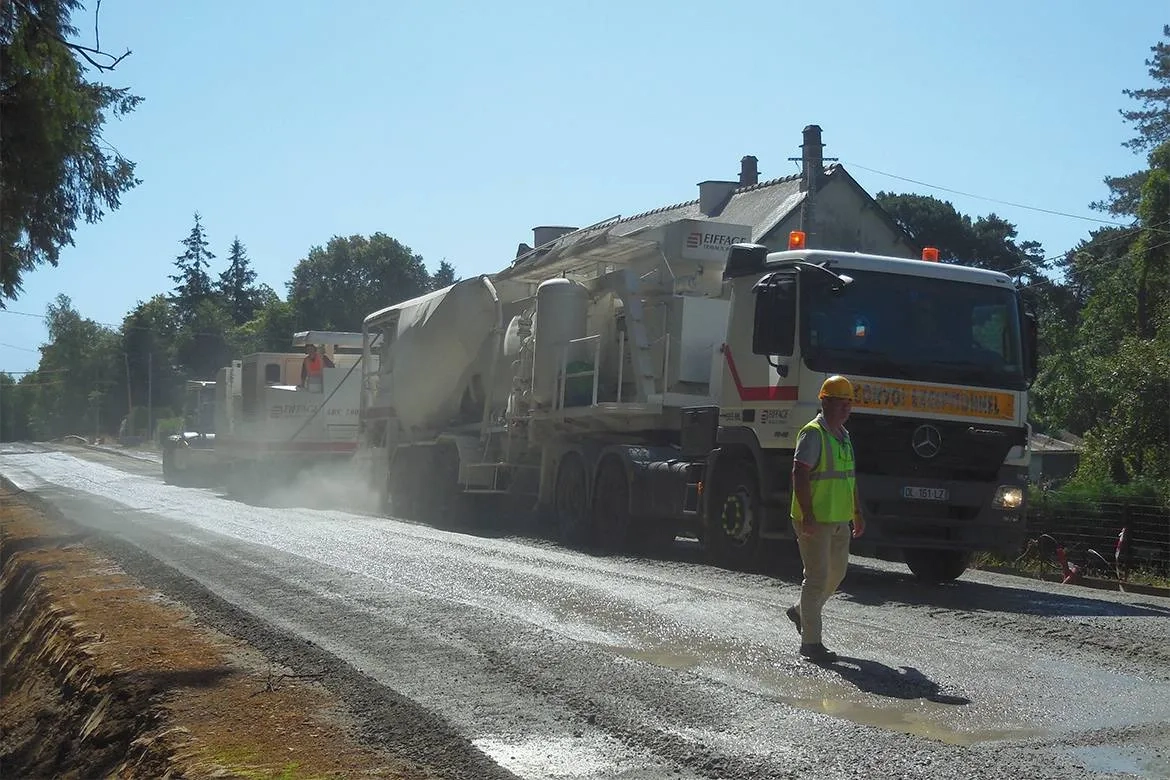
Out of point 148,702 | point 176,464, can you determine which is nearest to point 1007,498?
point 148,702

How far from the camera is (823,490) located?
315 inches

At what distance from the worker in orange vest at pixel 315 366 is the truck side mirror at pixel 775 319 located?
18446 millimetres

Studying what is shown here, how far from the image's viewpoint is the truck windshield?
11.6 meters

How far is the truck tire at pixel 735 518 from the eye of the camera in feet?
40.7

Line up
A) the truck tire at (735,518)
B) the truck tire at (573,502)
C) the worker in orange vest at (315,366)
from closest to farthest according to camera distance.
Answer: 1. the truck tire at (735,518)
2. the truck tire at (573,502)
3. the worker in orange vest at (315,366)

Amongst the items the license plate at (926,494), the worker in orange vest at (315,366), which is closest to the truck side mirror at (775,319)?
the license plate at (926,494)

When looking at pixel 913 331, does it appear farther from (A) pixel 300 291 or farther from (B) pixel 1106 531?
(A) pixel 300 291

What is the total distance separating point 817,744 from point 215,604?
20.2 ft

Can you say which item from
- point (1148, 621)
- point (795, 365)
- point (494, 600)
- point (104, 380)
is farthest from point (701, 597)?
point (104, 380)

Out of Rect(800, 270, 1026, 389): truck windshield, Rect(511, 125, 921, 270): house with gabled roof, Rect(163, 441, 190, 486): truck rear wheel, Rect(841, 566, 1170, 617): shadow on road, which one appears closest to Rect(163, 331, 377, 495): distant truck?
Rect(163, 441, 190, 486): truck rear wheel

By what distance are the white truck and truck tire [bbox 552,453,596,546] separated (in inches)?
1.5

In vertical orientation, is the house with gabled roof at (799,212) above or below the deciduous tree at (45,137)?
above

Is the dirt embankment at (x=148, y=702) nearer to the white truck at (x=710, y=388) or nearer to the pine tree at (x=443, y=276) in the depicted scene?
the white truck at (x=710, y=388)

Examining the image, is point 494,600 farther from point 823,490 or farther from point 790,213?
point 790,213
